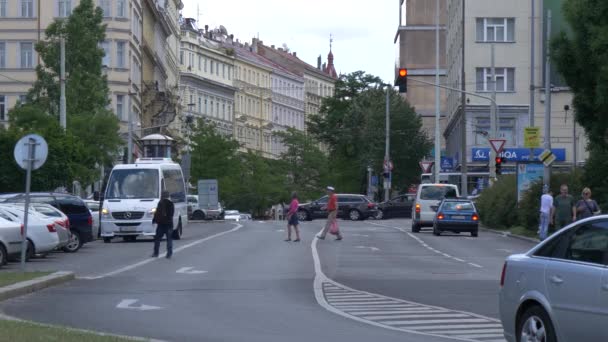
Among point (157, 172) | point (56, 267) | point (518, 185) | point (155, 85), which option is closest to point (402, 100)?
point (155, 85)

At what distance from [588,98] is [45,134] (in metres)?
21.4

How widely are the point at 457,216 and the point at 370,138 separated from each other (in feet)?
171

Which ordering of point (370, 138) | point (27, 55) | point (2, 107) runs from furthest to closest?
point (370, 138) → point (27, 55) → point (2, 107)

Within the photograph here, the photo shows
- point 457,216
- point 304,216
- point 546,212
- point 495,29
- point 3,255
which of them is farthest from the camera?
point 495,29

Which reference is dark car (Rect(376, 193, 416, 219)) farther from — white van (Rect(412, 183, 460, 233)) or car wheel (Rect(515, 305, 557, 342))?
car wheel (Rect(515, 305, 557, 342))

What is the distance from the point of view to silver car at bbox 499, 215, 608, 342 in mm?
11336

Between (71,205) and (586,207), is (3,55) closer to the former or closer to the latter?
(71,205)

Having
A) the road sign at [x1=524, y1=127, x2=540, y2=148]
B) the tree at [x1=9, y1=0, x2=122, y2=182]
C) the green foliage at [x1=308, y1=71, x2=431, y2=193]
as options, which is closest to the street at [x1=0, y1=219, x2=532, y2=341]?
the road sign at [x1=524, y1=127, x2=540, y2=148]

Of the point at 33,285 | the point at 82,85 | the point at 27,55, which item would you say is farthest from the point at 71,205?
the point at 27,55

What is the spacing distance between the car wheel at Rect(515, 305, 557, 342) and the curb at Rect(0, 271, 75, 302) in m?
9.61

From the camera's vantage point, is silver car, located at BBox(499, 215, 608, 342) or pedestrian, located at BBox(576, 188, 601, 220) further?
pedestrian, located at BBox(576, 188, 601, 220)

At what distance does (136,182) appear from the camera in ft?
143

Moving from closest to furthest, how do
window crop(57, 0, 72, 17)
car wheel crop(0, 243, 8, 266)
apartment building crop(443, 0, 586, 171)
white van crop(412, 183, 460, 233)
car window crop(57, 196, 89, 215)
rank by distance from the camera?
car wheel crop(0, 243, 8, 266)
car window crop(57, 196, 89, 215)
white van crop(412, 183, 460, 233)
apartment building crop(443, 0, 586, 171)
window crop(57, 0, 72, 17)

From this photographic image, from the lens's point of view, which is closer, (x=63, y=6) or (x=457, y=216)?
(x=457, y=216)
